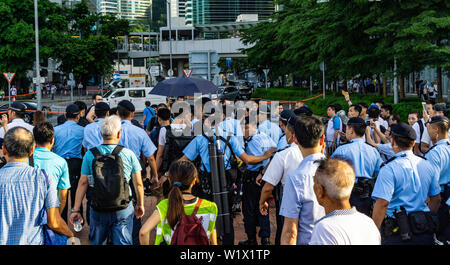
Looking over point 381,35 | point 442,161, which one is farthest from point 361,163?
point 381,35

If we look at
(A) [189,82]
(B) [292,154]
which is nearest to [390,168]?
(B) [292,154]

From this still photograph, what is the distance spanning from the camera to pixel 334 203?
267 centimetres

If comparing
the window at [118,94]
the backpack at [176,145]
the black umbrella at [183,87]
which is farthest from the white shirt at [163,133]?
the window at [118,94]

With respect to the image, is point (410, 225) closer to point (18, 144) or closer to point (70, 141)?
point (18, 144)

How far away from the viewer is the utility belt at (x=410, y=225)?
390 centimetres

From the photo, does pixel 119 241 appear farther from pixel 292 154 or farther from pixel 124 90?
pixel 124 90

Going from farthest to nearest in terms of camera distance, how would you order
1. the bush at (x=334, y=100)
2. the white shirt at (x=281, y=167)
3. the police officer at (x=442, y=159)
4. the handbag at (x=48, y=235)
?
the bush at (x=334, y=100)
the police officer at (x=442, y=159)
the white shirt at (x=281, y=167)
the handbag at (x=48, y=235)

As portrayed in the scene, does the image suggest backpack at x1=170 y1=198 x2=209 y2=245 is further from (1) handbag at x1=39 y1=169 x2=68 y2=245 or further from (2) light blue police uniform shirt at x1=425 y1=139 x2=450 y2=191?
(2) light blue police uniform shirt at x1=425 y1=139 x2=450 y2=191

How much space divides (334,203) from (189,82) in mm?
8141

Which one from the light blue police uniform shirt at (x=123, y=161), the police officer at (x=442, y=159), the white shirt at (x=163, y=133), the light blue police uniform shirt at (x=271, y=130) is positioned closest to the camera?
the light blue police uniform shirt at (x=123, y=161)

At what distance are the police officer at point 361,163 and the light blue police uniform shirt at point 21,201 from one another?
10.2 ft

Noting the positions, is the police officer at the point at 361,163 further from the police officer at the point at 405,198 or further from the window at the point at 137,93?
the window at the point at 137,93

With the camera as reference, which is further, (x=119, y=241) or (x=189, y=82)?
(x=189, y=82)

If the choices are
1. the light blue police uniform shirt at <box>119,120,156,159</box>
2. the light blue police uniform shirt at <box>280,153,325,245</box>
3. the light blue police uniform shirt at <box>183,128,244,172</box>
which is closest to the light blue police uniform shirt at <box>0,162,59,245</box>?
the light blue police uniform shirt at <box>280,153,325,245</box>
